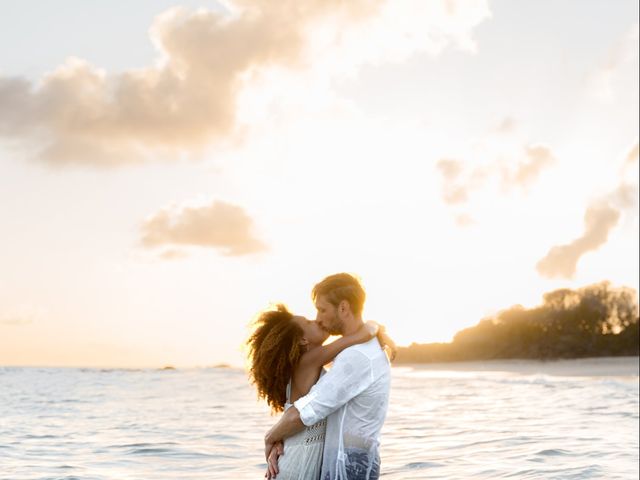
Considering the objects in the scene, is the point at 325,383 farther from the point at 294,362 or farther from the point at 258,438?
the point at 258,438

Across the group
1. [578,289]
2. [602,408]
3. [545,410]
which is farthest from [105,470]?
[578,289]

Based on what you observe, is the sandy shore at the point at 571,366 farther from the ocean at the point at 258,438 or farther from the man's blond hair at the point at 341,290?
the man's blond hair at the point at 341,290

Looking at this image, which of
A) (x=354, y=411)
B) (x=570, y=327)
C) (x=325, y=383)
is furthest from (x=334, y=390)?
(x=570, y=327)

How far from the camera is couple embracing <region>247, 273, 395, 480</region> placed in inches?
192

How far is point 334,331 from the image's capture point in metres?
5.05

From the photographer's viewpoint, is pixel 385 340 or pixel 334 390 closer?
pixel 334 390

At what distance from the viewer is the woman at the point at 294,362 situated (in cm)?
509

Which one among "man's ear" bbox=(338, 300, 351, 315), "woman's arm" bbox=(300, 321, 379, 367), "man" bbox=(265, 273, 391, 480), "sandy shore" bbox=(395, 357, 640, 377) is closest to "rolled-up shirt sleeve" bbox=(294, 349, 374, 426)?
"man" bbox=(265, 273, 391, 480)

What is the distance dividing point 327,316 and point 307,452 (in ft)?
2.79

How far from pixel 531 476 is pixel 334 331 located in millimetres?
6680

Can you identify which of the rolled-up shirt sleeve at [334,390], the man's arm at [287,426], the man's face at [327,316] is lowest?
the man's arm at [287,426]

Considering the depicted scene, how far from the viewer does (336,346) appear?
5.03m

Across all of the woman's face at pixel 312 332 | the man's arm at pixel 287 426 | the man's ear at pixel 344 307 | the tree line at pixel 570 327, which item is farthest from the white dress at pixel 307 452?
the tree line at pixel 570 327

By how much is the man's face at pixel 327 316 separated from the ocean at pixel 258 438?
6.60 metres
